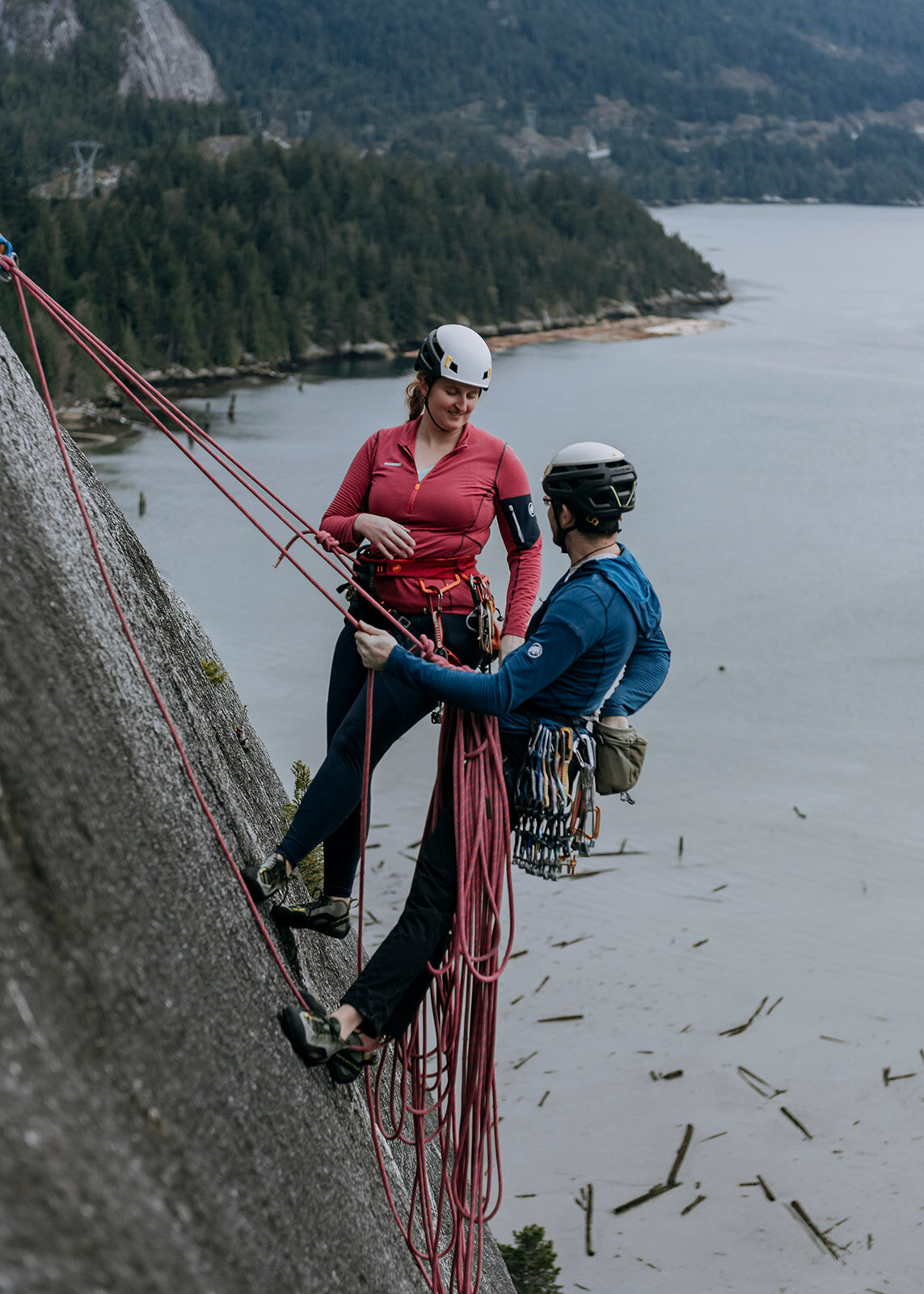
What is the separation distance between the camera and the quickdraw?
9.14ft

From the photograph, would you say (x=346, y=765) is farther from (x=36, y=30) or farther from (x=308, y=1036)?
(x=36, y=30)

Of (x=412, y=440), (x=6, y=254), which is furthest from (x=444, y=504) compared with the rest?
(x=6, y=254)

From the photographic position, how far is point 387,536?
300 centimetres

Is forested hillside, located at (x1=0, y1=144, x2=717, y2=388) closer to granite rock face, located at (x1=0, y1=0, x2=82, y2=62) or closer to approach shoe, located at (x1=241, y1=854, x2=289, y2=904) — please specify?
approach shoe, located at (x1=241, y1=854, x2=289, y2=904)

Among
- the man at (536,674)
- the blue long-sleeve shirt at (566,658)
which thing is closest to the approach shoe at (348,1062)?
the man at (536,674)

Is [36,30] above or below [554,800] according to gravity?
above

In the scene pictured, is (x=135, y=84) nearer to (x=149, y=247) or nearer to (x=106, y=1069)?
(x=149, y=247)

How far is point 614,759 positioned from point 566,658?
347 millimetres

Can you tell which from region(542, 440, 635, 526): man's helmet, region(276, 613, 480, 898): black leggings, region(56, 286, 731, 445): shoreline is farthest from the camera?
region(56, 286, 731, 445): shoreline

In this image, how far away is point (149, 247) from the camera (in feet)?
123

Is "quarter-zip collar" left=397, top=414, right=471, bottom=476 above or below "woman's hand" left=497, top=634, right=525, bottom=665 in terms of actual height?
above

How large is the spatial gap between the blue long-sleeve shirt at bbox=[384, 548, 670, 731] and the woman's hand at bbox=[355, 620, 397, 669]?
0.7 inches

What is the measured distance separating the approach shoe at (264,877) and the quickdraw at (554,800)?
548mm

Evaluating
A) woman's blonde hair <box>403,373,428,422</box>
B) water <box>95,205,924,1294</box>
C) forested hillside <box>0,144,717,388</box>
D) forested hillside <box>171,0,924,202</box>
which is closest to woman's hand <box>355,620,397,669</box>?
woman's blonde hair <box>403,373,428,422</box>
